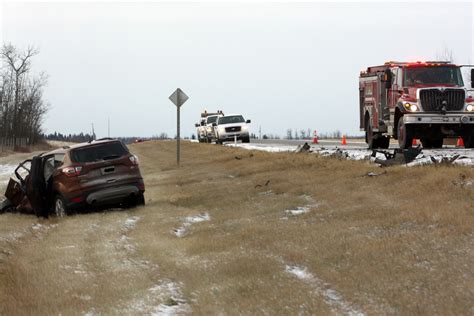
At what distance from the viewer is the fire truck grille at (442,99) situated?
18688 mm

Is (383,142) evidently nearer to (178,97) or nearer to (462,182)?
(178,97)

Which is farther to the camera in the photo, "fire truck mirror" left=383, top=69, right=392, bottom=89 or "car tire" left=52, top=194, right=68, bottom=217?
"fire truck mirror" left=383, top=69, right=392, bottom=89

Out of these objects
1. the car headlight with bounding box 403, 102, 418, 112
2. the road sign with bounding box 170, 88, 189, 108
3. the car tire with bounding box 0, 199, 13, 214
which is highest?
the road sign with bounding box 170, 88, 189, 108

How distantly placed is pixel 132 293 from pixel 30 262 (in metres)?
2.55

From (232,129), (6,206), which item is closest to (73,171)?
(6,206)

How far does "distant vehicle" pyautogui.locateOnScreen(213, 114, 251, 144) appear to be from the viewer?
40469 mm

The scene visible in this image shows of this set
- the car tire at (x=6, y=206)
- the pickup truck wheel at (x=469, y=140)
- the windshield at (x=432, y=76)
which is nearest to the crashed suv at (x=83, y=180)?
the car tire at (x=6, y=206)

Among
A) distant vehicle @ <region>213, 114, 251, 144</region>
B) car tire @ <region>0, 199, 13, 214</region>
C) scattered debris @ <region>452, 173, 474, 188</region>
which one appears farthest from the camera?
Result: distant vehicle @ <region>213, 114, 251, 144</region>

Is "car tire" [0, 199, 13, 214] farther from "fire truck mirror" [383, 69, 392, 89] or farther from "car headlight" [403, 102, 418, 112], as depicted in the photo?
"fire truck mirror" [383, 69, 392, 89]

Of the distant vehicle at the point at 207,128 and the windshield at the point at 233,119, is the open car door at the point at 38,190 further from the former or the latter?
the distant vehicle at the point at 207,128

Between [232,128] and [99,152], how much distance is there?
26.9 m

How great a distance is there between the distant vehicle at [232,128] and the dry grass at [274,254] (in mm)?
26670

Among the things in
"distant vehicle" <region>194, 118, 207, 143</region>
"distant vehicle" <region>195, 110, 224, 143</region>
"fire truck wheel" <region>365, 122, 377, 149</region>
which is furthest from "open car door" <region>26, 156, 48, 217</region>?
"distant vehicle" <region>194, 118, 207, 143</region>

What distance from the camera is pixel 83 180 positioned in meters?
13.2
